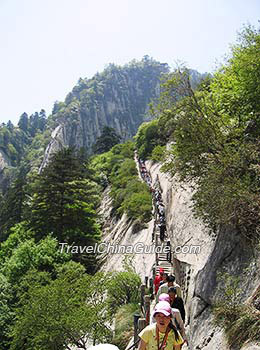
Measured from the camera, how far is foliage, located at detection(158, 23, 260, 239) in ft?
27.4

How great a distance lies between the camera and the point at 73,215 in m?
29.2

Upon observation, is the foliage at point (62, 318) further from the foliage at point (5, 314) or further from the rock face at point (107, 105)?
the rock face at point (107, 105)

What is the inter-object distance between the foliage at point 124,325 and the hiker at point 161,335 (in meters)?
10.5

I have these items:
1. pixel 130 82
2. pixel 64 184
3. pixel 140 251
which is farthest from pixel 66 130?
pixel 140 251

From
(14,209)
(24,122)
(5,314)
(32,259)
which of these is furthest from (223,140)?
(24,122)

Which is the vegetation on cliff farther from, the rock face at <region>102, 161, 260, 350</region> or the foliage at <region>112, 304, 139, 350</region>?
the foliage at <region>112, 304, 139, 350</region>

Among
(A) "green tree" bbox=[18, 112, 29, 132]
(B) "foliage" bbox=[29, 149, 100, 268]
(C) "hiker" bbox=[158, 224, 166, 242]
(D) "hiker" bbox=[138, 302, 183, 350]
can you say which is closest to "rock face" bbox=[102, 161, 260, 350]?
(C) "hiker" bbox=[158, 224, 166, 242]

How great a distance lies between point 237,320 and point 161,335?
2.82 metres

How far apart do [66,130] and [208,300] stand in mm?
109404

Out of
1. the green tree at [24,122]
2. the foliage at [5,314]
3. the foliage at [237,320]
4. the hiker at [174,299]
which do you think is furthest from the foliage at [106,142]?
the green tree at [24,122]

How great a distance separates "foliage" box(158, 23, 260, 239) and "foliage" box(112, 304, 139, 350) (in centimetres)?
593

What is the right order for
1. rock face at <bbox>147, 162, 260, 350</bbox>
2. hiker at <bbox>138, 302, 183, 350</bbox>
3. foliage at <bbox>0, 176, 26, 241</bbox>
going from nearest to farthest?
1. hiker at <bbox>138, 302, 183, 350</bbox>
2. rock face at <bbox>147, 162, 260, 350</bbox>
3. foliage at <bbox>0, 176, 26, 241</bbox>

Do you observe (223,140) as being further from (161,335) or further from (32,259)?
(32,259)

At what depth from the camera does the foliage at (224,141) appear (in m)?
8.36
